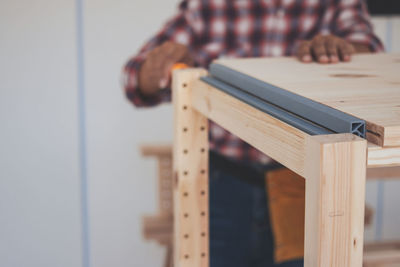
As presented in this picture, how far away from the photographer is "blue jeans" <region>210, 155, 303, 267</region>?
1.67 metres

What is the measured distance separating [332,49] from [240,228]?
728 mm

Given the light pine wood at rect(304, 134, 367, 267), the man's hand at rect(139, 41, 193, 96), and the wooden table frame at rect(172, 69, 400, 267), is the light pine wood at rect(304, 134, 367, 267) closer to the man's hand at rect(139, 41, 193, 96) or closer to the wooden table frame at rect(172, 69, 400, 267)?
the wooden table frame at rect(172, 69, 400, 267)

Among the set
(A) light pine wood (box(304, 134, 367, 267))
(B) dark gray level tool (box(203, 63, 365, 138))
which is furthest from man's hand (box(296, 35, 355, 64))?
(A) light pine wood (box(304, 134, 367, 267))

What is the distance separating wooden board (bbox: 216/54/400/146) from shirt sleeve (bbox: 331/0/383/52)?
75 centimetres

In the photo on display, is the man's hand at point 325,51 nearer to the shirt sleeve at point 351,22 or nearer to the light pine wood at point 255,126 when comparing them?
the light pine wood at point 255,126

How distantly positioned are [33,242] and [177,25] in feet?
Answer: 3.73

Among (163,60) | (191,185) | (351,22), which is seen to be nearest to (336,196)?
(191,185)

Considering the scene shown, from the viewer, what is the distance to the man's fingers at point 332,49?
1.07 m

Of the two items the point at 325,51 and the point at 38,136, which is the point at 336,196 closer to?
the point at 325,51

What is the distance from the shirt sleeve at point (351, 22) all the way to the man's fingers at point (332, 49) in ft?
2.43

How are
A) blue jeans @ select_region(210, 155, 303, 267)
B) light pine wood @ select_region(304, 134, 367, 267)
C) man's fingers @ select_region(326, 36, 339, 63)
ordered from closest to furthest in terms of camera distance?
light pine wood @ select_region(304, 134, 367, 267)
man's fingers @ select_region(326, 36, 339, 63)
blue jeans @ select_region(210, 155, 303, 267)

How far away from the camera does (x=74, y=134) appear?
246 centimetres

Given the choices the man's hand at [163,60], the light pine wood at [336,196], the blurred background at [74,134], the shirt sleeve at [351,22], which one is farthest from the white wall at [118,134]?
the light pine wood at [336,196]

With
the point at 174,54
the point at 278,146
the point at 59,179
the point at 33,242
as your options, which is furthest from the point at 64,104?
the point at 278,146
